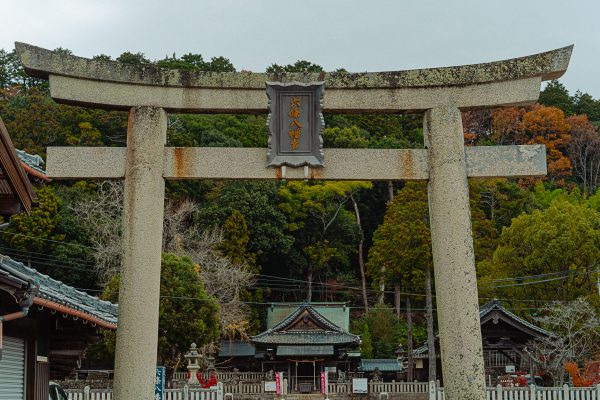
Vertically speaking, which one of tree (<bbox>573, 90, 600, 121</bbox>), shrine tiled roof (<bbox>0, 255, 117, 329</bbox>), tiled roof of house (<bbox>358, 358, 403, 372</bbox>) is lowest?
tiled roof of house (<bbox>358, 358, 403, 372</bbox>)

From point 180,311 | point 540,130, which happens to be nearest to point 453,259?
point 180,311

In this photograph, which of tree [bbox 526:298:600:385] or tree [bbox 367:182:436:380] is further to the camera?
tree [bbox 367:182:436:380]

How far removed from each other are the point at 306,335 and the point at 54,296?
2993 centimetres

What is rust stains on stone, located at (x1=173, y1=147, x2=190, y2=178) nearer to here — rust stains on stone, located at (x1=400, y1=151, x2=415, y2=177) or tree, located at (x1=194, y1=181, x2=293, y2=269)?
rust stains on stone, located at (x1=400, y1=151, x2=415, y2=177)

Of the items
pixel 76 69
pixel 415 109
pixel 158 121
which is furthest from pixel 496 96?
pixel 76 69

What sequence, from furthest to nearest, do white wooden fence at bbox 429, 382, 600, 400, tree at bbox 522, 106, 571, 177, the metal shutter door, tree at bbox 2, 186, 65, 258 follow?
1. tree at bbox 522, 106, 571, 177
2. tree at bbox 2, 186, 65, 258
3. white wooden fence at bbox 429, 382, 600, 400
4. the metal shutter door

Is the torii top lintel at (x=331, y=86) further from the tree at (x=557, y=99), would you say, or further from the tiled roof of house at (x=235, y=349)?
the tree at (x=557, y=99)

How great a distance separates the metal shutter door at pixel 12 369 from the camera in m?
9.70

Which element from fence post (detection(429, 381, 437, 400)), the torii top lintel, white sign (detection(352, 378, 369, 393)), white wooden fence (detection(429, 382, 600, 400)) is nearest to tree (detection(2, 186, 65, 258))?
white sign (detection(352, 378, 369, 393))

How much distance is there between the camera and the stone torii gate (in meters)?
10.1

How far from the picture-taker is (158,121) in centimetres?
1046

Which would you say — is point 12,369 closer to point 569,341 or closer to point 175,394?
point 175,394

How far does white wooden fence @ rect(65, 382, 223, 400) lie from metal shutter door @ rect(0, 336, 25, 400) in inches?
402

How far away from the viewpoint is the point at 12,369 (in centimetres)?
1002
